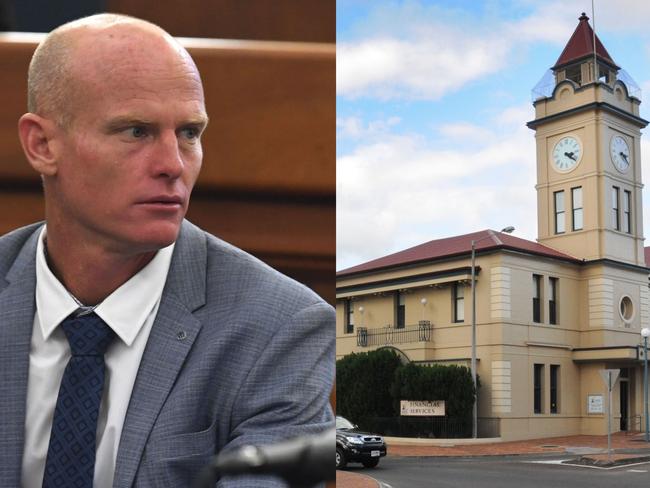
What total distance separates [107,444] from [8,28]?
1036 millimetres

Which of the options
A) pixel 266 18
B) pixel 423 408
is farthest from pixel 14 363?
pixel 423 408

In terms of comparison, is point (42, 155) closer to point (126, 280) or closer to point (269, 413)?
point (126, 280)

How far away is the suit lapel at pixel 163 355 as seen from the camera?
1.54m

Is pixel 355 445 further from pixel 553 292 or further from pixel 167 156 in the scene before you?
pixel 553 292

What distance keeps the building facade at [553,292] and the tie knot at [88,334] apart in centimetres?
1484

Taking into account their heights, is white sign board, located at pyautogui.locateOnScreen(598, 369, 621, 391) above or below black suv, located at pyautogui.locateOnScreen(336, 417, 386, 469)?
above

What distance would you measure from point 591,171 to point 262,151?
19.7 metres

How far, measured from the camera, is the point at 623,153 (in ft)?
71.2

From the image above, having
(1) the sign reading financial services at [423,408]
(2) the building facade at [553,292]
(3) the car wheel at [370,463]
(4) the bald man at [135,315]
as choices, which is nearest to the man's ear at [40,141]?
(4) the bald man at [135,315]

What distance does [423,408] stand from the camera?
14.7 metres

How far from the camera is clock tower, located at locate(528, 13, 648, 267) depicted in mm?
Answer: 21156

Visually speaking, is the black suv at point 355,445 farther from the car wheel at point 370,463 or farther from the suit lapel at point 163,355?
the suit lapel at point 163,355

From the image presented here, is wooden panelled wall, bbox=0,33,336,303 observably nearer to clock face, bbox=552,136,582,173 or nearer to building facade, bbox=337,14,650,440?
building facade, bbox=337,14,650,440

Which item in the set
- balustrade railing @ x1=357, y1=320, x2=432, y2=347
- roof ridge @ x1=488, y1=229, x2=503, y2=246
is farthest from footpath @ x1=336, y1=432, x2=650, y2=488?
roof ridge @ x1=488, y1=229, x2=503, y2=246
